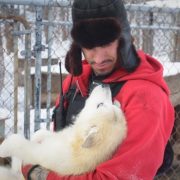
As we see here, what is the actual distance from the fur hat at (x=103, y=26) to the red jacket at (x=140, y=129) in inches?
3.6

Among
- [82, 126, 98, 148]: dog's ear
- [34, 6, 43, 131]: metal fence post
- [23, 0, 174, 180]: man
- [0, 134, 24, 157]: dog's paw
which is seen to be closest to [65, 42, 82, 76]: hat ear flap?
[23, 0, 174, 180]: man

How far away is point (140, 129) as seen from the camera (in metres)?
1.74

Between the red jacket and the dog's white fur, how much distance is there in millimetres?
66

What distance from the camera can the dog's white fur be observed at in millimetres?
Result: 1893

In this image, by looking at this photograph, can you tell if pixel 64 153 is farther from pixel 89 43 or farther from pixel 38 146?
pixel 89 43

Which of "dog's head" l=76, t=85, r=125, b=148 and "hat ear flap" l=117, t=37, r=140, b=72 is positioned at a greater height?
"hat ear flap" l=117, t=37, r=140, b=72

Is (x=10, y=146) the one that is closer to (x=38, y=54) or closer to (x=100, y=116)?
(x=100, y=116)

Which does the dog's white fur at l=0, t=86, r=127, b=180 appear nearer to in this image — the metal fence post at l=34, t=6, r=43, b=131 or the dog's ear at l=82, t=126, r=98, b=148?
the dog's ear at l=82, t=126, r=98, b=148

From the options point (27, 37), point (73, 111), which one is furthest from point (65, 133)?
point (27, 37)

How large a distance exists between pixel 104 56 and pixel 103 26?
14 cm

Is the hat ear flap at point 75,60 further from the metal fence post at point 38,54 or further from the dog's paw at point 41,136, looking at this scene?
the metal fence post at point 38,54

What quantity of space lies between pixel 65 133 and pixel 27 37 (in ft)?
4.17

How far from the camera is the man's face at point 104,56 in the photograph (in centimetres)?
194

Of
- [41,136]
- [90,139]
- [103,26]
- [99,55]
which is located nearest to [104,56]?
[99,55]
